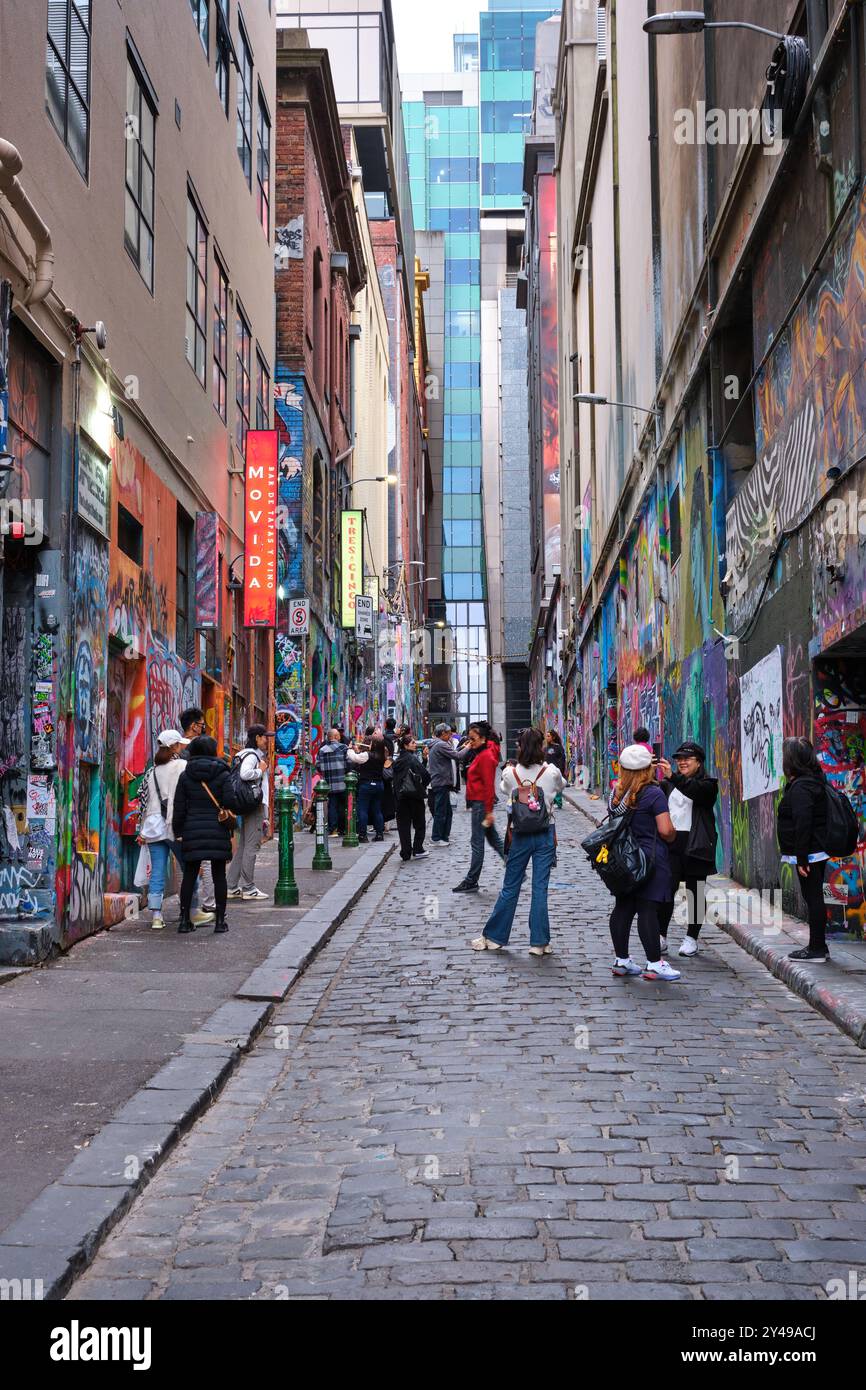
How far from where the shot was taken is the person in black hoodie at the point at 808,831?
1022 cm

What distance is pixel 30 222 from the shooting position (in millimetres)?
9906

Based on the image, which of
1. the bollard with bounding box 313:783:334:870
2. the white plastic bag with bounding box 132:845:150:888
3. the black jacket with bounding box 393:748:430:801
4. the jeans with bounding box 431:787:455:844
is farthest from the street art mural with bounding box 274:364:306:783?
the white plastic bag with bounding box 132:845:150:888

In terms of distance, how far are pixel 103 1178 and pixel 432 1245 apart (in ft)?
4.54

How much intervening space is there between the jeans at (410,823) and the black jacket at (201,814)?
288 inches

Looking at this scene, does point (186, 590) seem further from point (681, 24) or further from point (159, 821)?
point (681, 24)

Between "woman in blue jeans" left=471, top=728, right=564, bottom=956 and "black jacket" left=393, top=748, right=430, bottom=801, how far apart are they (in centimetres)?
853

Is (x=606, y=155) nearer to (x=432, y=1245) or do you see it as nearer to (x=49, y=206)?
(x=49, y=206)

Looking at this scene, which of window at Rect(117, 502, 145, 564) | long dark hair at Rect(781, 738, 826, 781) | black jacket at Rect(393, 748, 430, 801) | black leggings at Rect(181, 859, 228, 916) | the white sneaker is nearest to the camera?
the white sneaker

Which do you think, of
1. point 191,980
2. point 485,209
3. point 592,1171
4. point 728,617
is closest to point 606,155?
point 728,617

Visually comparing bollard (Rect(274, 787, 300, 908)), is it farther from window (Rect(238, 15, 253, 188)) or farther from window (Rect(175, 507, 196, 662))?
window (Rect(238, 15, 253, 188))

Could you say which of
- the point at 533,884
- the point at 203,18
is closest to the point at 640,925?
the point at 533,884

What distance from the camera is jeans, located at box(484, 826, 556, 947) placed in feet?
36.6

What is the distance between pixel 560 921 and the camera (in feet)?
43.4

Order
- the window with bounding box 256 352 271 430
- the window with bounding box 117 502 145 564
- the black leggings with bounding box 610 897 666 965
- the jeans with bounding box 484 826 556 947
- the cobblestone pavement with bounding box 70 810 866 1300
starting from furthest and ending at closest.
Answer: the window with bounding box 256 352 271 430 → the window with bounding box 117 502 145 564 → the jeans with bounding box 484 826 556 947 → the black leggings with bounding box 610 897 666 965 → the cobblestone pavement with bounding box 70 810 866 1300
